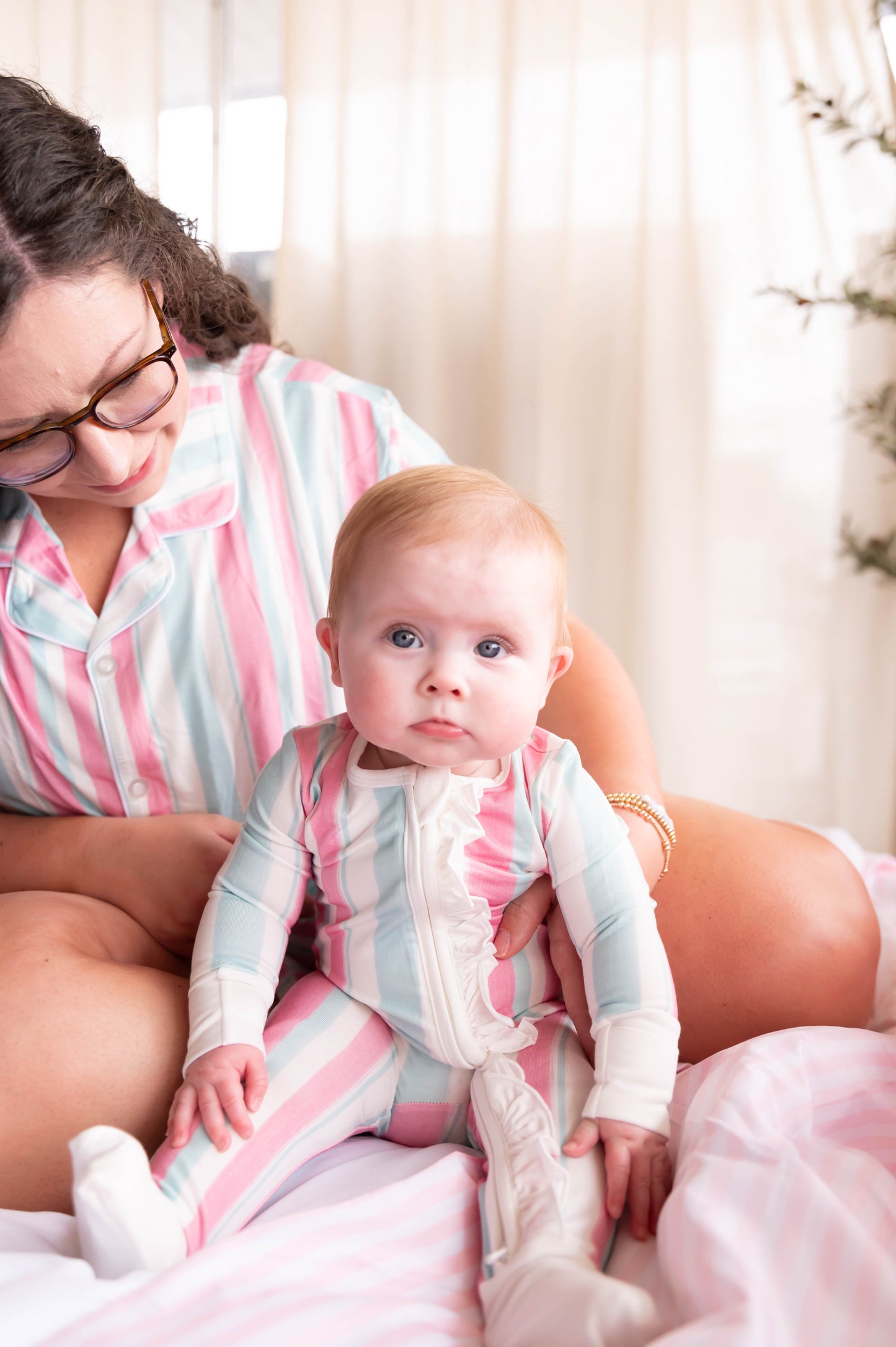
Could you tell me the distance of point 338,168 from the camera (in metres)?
2.19

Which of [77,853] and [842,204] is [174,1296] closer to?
[77,853]

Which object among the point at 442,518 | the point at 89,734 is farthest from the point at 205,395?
the point at 442,518

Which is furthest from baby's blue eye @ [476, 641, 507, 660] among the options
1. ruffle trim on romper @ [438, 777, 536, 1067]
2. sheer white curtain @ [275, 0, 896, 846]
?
sheer white curtain @ [275, 0, 896, 846]

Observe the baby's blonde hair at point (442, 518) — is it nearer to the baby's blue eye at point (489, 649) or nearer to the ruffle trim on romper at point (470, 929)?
the baby's blue eye at point (489, 649)

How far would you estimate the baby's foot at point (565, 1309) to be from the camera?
2.23 ft

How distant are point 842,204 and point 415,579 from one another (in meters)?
1.65

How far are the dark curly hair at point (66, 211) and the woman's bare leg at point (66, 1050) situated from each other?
0.63m

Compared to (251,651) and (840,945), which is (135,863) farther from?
(840,945)

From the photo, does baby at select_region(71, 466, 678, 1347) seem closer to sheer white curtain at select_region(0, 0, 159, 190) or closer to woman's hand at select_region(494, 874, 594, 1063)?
woman's hand at select_region(494, 874, 594, 1063)

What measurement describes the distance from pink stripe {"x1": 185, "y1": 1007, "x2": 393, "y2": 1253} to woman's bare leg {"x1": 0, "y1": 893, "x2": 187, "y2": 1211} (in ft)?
0.47

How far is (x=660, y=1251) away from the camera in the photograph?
29.8 inches

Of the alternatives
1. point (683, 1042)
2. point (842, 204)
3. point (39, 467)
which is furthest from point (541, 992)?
point (842, 204)

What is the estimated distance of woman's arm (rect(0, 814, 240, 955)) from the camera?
3.77 ft

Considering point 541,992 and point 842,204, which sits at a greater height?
point 842,204
